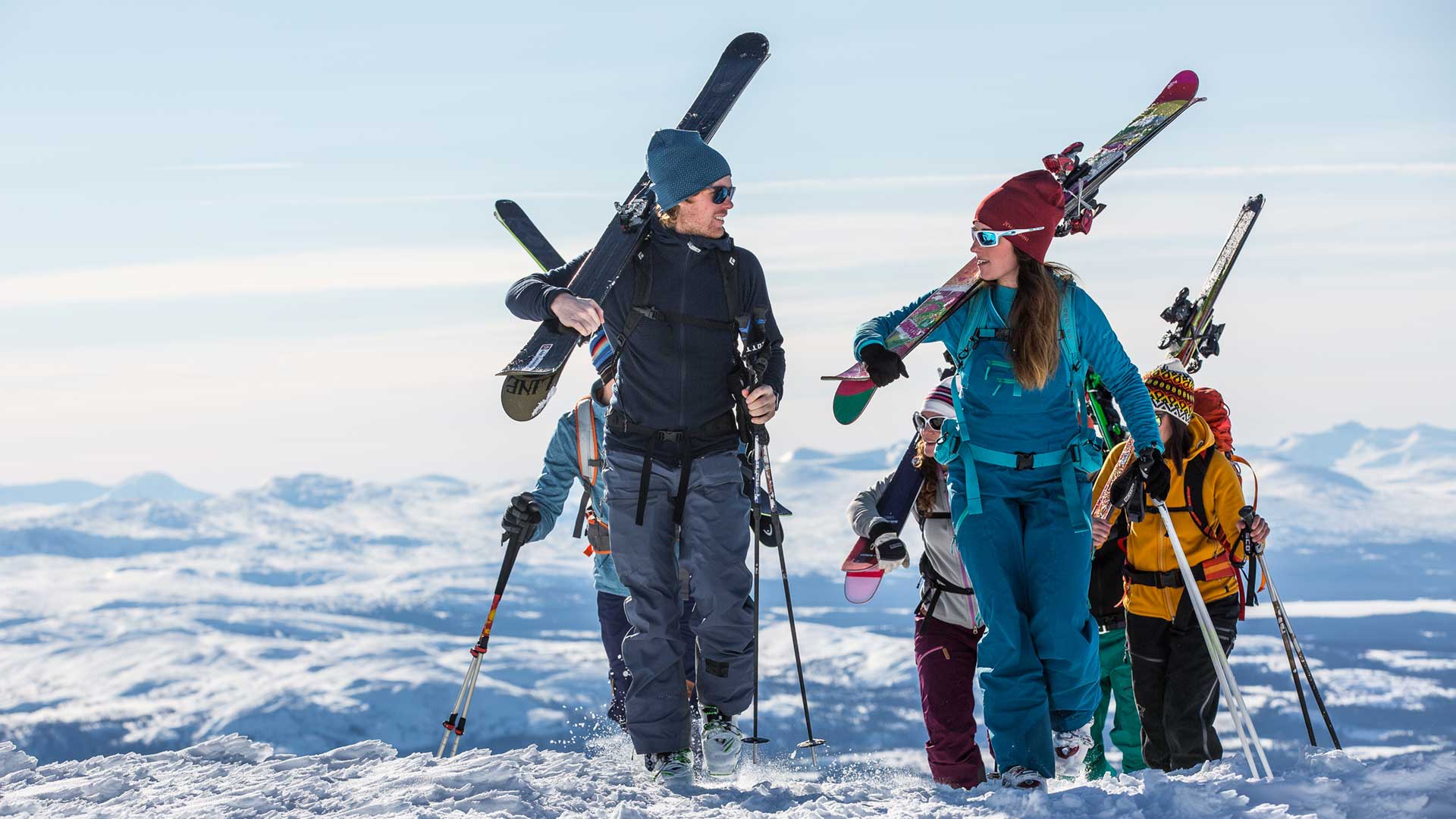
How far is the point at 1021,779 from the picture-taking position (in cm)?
519

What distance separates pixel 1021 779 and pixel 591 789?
1992 millimetres

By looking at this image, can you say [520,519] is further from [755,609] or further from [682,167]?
[682,167]

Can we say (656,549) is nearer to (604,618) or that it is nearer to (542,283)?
(542,283)

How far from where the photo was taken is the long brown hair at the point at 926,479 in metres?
6.53

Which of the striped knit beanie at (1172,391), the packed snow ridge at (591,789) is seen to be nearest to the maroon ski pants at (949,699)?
the packed snow ridge at (591,789)

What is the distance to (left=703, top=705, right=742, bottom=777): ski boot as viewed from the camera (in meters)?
6.24

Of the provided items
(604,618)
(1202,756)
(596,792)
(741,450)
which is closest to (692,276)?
(741,450)

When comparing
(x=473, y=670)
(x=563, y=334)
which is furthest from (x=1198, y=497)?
(x=473, y=670)

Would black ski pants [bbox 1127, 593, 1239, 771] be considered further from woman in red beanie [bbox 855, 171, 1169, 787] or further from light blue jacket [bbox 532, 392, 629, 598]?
light blue jacket [bbox 532, 392, 629, 598]

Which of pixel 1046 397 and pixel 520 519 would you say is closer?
pixel 1046 397

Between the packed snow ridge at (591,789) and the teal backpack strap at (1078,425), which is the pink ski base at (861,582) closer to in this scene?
the packed snow ridge at (591,789)

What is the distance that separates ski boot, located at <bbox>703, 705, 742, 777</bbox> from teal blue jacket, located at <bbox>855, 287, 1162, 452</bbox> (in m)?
2.01

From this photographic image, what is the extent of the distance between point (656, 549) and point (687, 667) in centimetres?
211

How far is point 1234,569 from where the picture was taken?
8094 mm
